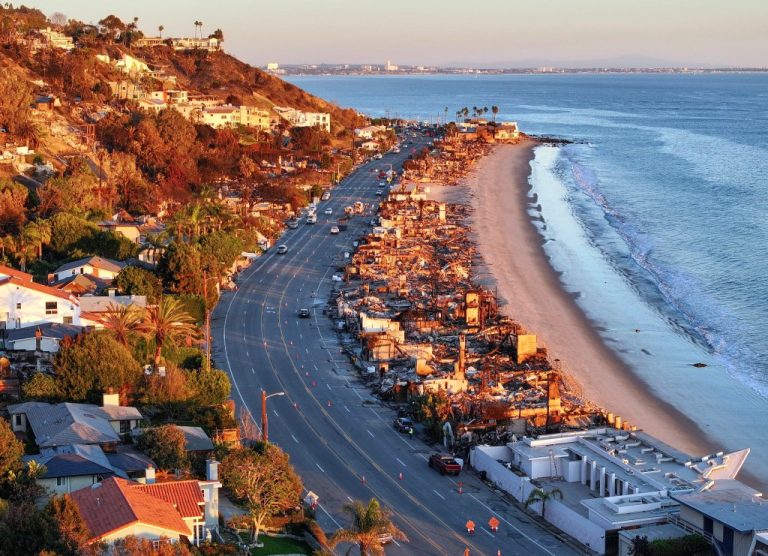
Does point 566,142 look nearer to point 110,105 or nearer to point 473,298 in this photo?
point 110,105

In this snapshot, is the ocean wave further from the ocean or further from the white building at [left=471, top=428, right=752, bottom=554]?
the white building at [left=471, top=428, right=752, bottom=554]

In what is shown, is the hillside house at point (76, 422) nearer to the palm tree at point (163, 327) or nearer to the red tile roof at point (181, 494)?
the red tile roof at point (181, 494)

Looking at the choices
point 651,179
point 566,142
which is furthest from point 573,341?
point 566,142

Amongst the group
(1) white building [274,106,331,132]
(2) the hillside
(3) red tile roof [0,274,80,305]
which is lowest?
Result: (3) red tile roof [0,274,80,305]

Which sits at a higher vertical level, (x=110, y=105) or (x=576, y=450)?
(x=110, y=105)

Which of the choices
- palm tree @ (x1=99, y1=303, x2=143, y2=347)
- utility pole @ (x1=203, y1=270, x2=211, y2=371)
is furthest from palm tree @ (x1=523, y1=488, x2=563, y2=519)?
palm tree @ (x1=99, y1=303, x2=143, y2=347)

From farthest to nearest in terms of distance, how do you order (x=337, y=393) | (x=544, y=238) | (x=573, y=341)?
(x=544, y=238), (x=573, y=341), (x=337, y=393)

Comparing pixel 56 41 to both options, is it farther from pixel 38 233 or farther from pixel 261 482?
pixel 261 482
